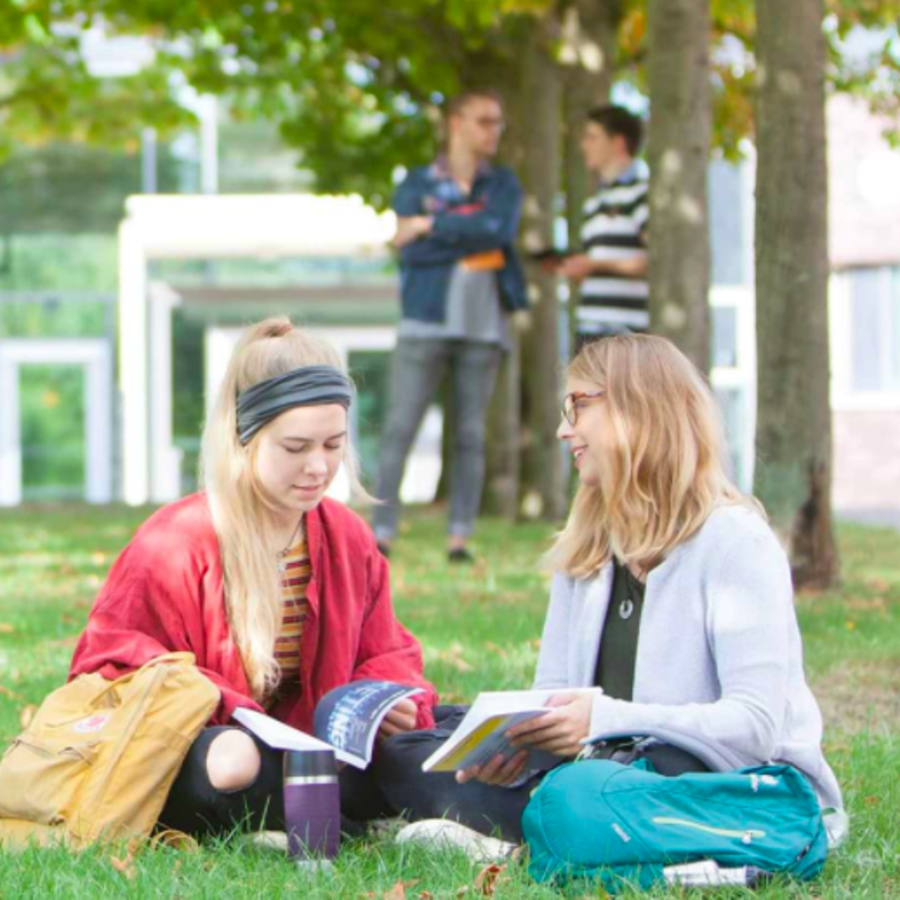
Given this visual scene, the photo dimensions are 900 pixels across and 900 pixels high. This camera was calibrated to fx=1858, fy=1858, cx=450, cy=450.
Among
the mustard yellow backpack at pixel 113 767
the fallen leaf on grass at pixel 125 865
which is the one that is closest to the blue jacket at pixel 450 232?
the mustard yellow backpack at pixel 113 767

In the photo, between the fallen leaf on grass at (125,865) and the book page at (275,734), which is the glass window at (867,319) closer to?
the book page at (275,734)

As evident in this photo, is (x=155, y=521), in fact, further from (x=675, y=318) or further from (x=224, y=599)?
(x=675, y=318)

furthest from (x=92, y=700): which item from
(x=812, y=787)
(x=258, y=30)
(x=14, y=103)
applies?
(x=14, y=103)

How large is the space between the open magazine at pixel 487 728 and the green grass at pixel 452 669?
0.67ft

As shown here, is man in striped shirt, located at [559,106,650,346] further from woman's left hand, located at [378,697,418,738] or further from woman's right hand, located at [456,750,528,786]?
woman's right hand, located at [456,750,528,786]

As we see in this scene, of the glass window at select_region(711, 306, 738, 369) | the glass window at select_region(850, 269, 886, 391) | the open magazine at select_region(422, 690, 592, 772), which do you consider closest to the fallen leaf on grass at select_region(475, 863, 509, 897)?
the open magazine at select_region(422, 690, 592, 772)

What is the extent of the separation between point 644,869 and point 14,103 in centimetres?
1739

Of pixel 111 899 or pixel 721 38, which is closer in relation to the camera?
pixel 111 899

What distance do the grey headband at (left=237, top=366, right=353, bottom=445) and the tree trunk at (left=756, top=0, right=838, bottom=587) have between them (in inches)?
156

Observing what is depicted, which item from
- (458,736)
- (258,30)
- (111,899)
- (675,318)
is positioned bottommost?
(111,899)

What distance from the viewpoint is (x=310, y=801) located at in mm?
3805

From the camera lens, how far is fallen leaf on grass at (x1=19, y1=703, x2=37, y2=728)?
521 centimetres

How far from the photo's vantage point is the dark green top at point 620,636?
401 cm

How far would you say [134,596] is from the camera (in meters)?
4.15
